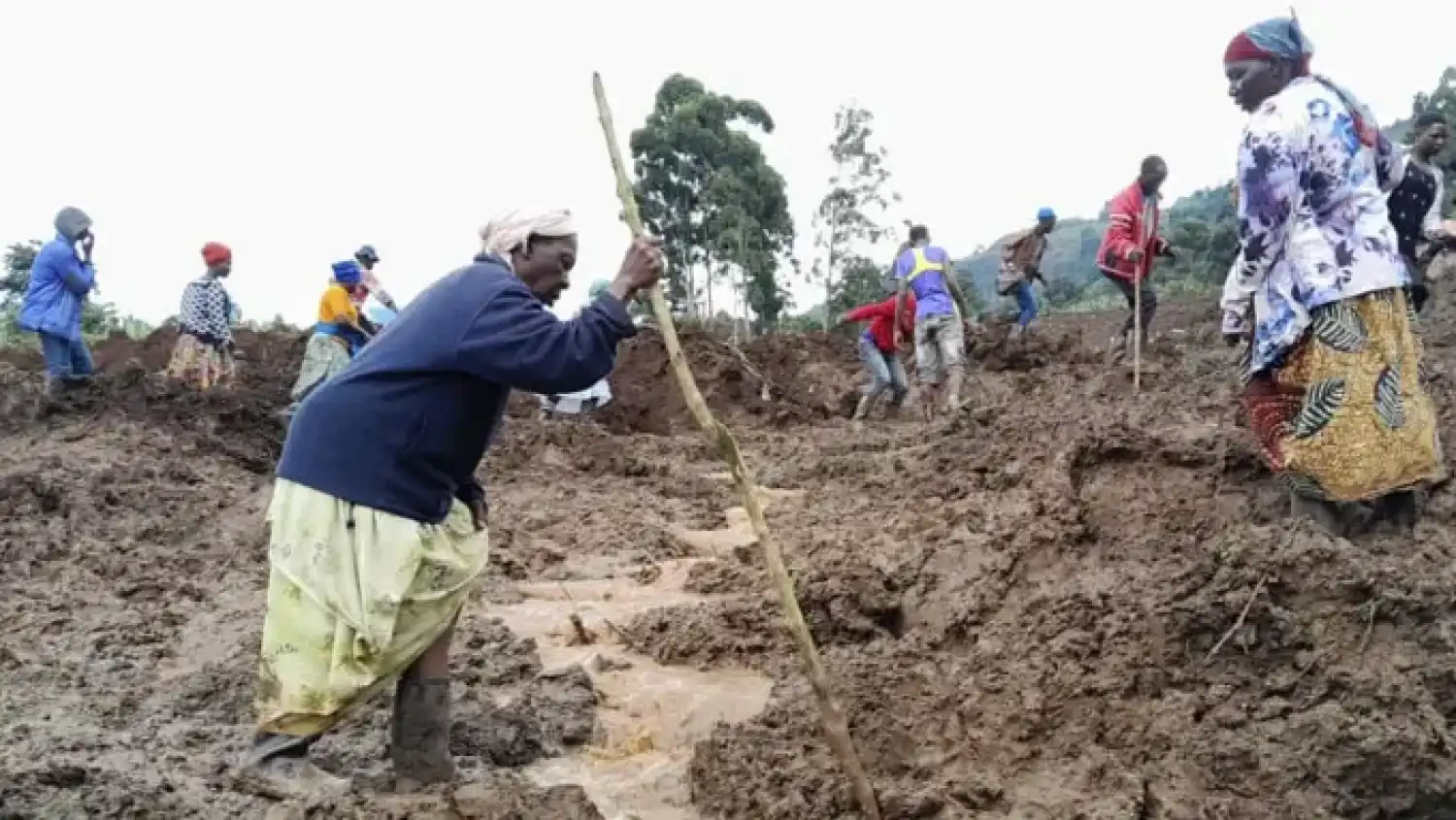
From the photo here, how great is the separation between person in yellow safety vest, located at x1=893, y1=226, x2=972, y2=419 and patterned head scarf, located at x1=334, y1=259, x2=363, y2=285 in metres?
4.20

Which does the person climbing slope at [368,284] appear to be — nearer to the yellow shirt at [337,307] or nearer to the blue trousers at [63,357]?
the yellow shirt at [337,307]

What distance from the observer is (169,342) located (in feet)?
59.6

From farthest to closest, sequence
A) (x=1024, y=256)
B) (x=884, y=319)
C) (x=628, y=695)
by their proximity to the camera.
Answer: (x=1024, y=256) → (x=884, y=319) → (x=628, y=695)

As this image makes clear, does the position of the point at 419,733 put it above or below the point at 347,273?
below

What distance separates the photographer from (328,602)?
2.81m

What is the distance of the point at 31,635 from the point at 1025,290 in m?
9.39

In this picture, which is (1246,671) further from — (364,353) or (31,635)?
(31,635)

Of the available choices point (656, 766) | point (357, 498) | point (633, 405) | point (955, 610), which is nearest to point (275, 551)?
point (357, 498)

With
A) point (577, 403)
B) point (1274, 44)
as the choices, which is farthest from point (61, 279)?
point (1274, 44)

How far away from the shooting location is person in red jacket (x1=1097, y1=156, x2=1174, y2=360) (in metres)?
8.79

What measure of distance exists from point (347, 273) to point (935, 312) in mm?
4407

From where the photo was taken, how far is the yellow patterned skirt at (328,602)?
2809 mm

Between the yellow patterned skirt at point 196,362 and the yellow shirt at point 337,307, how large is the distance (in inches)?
74.8

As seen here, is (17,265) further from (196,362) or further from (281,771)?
(281,771)
